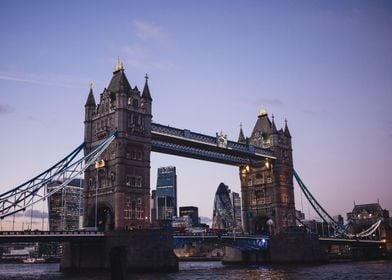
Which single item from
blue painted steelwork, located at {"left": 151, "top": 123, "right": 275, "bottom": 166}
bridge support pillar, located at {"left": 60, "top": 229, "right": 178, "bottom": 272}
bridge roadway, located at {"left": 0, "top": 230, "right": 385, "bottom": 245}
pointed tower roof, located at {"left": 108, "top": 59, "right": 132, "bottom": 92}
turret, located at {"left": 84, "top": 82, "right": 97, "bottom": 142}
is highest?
pointed tower roof, located at {"left": 108, "top": 59, "right": 132, "bottom": 92}

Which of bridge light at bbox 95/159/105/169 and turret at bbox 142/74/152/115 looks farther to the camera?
turret at bbox 142/74/152/115

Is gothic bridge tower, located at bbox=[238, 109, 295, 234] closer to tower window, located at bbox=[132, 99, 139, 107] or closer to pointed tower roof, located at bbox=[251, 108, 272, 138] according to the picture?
pointed tower roof, located at bbox=[251, 108, 272, 138]

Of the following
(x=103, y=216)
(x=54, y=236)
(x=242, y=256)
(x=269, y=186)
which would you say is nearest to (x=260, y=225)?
(x=242, y=256)

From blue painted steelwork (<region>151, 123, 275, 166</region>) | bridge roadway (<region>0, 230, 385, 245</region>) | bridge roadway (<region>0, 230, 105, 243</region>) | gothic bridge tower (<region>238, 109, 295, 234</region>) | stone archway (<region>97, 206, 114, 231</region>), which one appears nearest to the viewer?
bridge roadway (<region>0, 230, 105, 243</region>)

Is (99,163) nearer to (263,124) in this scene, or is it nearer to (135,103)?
(135,103)

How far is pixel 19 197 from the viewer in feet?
236

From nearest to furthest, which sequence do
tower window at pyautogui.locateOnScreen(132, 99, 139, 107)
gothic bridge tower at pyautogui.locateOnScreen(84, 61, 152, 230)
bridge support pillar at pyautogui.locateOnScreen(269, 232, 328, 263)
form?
1. gothic bridge tower at pyautogui.locateOnScreen(84, 61, 152, 230)
2. tower window at pyautogui.locateOnScreen(132, 99, 139, 107)
3. bridge support pillar at pyautogui.locateOnScreen(269, 232, 328, 263)

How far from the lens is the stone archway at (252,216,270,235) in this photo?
118 m

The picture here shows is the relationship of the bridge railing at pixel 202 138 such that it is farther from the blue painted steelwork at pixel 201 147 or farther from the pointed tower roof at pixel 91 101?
the pointed tower roof at pixel 91 101

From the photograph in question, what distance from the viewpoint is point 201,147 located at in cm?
10238

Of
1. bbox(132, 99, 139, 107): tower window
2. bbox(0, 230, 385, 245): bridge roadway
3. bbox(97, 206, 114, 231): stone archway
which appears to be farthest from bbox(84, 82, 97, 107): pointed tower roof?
bbox(0, 230, 385, 245): bridge roadway

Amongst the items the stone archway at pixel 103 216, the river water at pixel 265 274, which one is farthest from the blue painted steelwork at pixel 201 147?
the river water at pixel 265 274

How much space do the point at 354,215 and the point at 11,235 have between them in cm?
Result: 13700

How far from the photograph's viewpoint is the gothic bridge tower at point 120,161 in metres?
82.9
